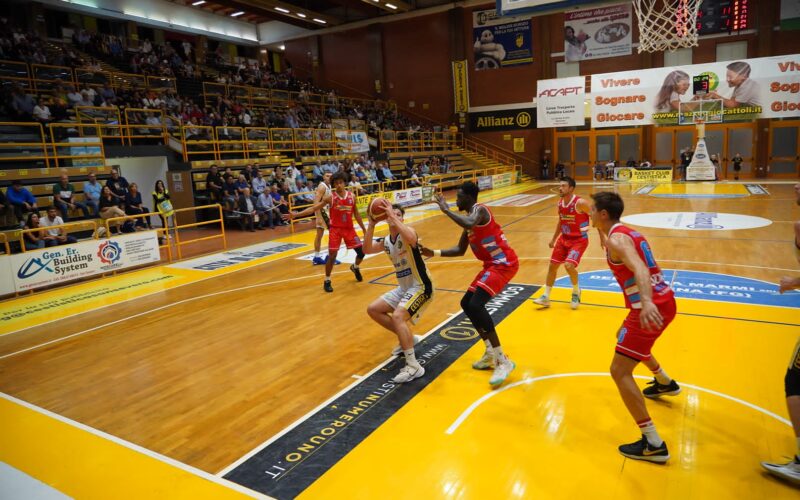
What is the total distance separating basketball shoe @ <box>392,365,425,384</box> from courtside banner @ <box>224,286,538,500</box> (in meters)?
0.05

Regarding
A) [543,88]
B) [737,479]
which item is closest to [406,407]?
[737,479]

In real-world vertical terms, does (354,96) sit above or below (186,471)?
above

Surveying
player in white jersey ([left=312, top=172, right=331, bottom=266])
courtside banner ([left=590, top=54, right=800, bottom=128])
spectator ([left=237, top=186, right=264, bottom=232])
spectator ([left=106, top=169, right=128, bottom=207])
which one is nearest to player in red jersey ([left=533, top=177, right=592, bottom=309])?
player in white jersey ([left=312, top=172, right=331, bottom=266])

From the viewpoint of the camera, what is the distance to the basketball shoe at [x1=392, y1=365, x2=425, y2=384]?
17.5ft

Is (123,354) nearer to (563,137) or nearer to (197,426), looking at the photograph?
(197,426)

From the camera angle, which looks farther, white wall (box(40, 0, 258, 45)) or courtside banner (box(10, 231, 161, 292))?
white wall (box(40, 0, 258, 45))

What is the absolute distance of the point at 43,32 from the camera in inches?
966

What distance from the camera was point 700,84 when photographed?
901 inches

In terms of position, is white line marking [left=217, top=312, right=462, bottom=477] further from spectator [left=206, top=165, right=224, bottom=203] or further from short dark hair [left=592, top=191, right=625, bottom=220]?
spectator [left=206, top=165, right=224, bottom=203]

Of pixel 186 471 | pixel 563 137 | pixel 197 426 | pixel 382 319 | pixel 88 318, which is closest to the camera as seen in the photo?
pixel 186 471

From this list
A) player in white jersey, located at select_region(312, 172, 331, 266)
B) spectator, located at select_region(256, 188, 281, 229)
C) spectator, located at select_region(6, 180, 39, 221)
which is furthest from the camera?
spectator, located at select_region(256, 188, 281, 229)

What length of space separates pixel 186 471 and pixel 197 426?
0.79 m

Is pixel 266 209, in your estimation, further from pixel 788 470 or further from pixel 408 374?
pixel 788 470

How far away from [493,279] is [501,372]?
94 centimetres
